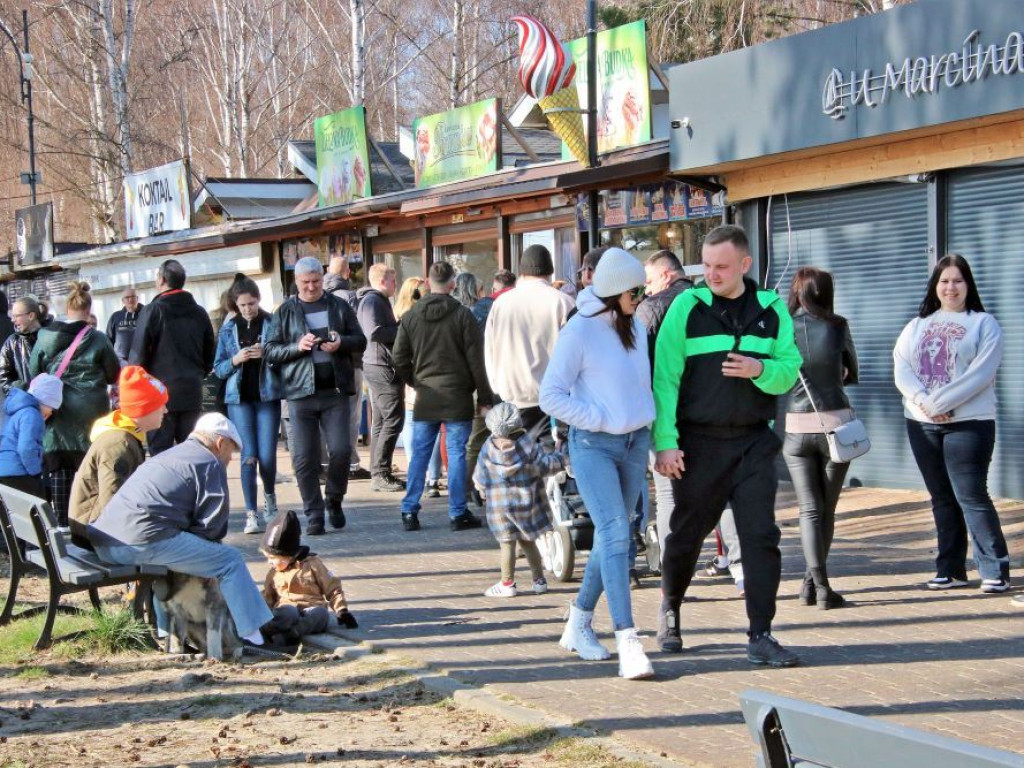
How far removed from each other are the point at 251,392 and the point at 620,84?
677cm

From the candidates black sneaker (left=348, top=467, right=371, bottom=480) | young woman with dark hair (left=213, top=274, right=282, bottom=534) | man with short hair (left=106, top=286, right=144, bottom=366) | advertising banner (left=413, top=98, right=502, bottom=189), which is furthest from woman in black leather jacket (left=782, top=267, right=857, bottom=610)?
advertising banner (left=413, top=98, right=502, bottom=189)

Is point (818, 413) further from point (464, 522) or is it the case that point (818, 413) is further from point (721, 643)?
point (464, 522)

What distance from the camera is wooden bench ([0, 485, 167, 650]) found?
291 inches

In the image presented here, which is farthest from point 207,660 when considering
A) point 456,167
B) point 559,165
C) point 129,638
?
point 456,167

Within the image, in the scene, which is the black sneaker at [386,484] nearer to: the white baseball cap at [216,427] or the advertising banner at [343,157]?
the white baseball cap at [216,427]

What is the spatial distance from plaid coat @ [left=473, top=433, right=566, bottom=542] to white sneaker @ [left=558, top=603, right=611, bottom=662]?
1546 millimetres

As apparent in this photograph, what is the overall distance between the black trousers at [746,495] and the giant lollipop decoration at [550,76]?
9.24m

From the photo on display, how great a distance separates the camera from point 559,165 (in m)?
17.3

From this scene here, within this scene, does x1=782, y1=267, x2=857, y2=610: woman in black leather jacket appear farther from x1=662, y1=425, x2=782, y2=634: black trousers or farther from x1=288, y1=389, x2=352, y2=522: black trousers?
x1=288, y1=389, x2=352, y2=522: black trousers

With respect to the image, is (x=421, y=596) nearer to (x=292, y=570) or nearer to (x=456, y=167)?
(x=292, y=570)

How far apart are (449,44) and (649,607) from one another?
48.4 metres

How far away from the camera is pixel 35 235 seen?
1426 inches

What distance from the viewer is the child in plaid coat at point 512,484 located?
8.60 m

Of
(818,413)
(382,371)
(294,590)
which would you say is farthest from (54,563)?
(382,371)
